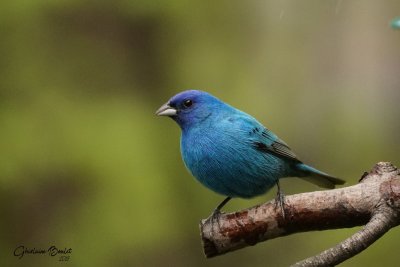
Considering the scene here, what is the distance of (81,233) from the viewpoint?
18.2ft

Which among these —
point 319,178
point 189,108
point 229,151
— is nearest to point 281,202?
point 229,151

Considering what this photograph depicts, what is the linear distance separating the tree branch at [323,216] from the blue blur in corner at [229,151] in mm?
405

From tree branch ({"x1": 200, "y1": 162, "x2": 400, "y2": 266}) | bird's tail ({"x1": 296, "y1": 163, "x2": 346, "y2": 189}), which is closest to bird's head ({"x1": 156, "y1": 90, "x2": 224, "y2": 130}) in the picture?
bird's tail ({"x1": 296, "y1": 163, "x2": 346, "y2": 189})

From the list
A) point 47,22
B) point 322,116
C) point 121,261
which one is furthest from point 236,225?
point 47,22

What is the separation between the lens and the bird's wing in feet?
10.8

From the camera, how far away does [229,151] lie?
315 cm

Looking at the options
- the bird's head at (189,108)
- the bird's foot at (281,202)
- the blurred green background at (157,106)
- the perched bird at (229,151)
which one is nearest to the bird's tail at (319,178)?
the perched bird at (229,151)

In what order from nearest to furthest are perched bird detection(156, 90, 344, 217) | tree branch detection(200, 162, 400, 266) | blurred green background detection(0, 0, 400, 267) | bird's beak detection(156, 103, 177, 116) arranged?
tree branch detection(200, 162, 400, 266) → perched bird detection(156, 90, 344, 217) → bird's beak detection(156, 103, 177, 116) → blurred green background detection(0, 0, 400, 267)

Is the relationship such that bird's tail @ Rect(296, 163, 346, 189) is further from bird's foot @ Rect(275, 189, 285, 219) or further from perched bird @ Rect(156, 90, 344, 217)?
bird's foot @ Rect(275, 189, 285, 219)

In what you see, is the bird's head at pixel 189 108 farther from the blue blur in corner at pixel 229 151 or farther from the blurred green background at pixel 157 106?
the blurred green background at pixel 157 106

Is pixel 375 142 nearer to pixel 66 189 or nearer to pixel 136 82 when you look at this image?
pixel 136 82

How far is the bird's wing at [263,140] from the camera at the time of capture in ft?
10.8

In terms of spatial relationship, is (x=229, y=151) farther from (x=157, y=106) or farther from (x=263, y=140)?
(x=157, y=106)

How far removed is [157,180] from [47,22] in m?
1.61
